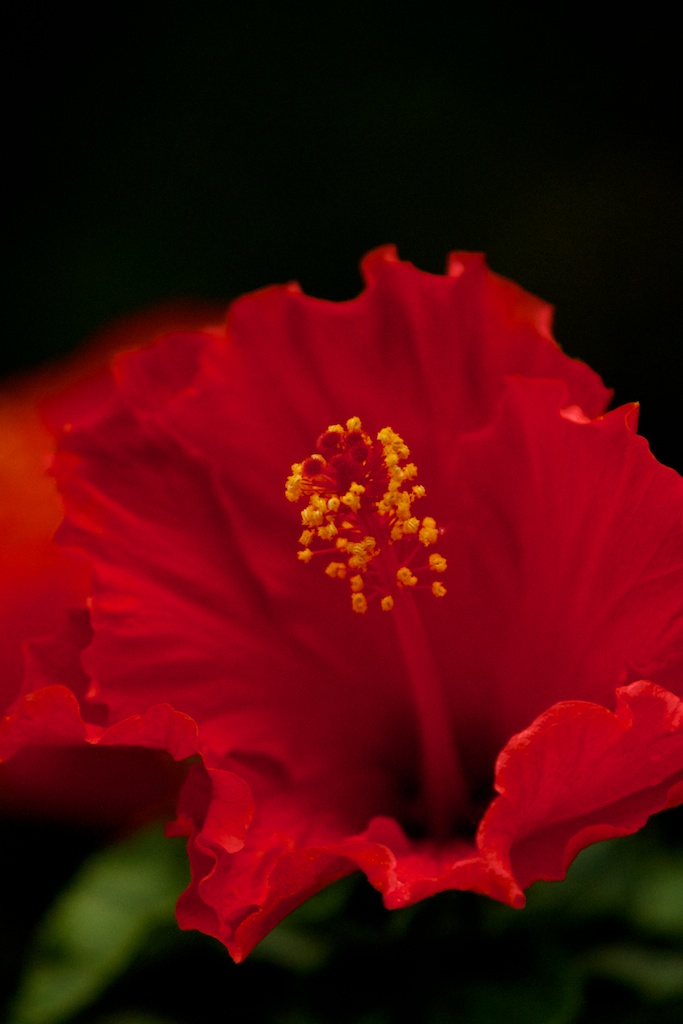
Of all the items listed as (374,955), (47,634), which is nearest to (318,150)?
(47,634)

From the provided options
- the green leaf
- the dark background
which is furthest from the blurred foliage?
the dark background

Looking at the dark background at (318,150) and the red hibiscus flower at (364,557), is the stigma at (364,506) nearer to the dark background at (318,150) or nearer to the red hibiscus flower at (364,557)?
the red hibiscus flower at (364,557)

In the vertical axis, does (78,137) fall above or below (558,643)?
above

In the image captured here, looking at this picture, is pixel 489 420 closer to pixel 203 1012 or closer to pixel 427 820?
pixel 427 820

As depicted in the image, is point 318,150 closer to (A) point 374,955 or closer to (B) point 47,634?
(B) point 47,634

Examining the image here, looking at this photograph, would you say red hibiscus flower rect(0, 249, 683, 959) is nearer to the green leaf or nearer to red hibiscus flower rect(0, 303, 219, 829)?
red hibiscus flower rect(0, 303, 219, 829)

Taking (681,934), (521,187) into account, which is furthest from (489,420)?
(521,187)

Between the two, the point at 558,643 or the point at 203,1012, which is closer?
the point at 558,643

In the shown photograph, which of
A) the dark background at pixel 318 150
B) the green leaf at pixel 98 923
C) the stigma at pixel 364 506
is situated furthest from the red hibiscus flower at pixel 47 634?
the dark background at pixel 318 150
